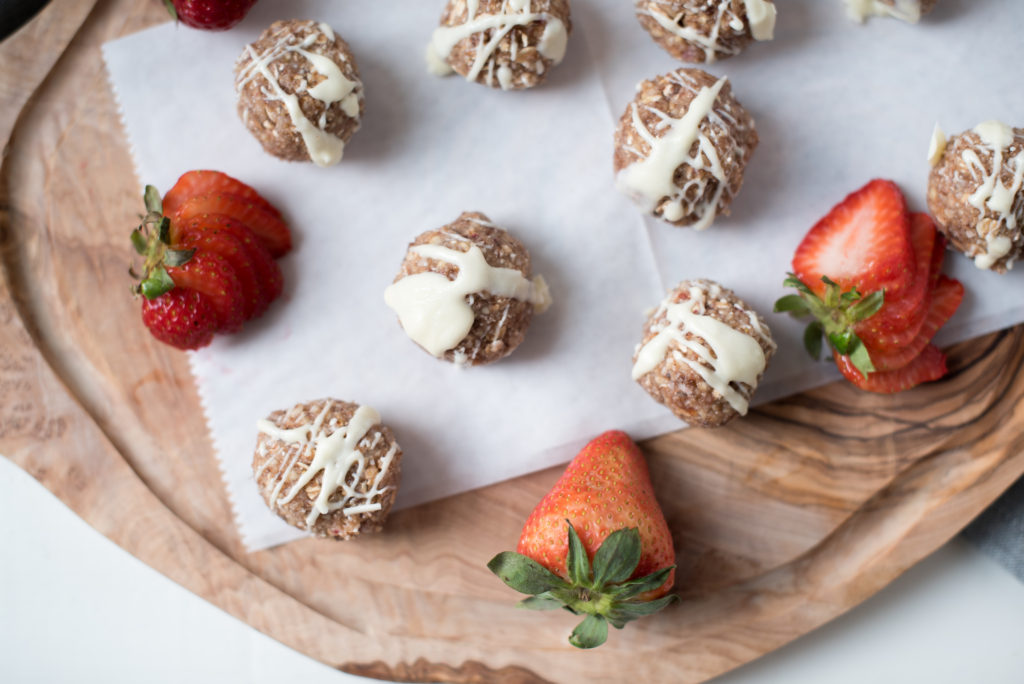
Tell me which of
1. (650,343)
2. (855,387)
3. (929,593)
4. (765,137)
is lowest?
(929,593)

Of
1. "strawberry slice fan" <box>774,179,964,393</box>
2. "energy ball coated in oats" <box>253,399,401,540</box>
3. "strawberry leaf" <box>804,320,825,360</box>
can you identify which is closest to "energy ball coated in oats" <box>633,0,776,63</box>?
"strawberry slice fan" <box>774,179,964,393</box>

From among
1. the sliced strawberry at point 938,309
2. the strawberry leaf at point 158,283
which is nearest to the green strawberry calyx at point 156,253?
the strawberry leaf at point 158,283

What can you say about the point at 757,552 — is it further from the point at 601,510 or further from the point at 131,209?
the point at 131,209

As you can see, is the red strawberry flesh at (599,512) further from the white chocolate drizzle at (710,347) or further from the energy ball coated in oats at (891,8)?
the energy ball coated in oats at (891,8)

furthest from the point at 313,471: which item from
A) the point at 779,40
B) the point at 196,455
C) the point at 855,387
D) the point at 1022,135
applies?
the point at 1022,135

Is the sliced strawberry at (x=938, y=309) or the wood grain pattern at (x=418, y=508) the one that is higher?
the sliced strawberry at (x=938, y=309)

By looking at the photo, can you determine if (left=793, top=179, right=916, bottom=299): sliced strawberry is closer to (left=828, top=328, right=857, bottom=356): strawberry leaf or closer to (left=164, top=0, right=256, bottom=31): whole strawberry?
(left=828, top=328, right=857, bottom=356): strawberry leaf
